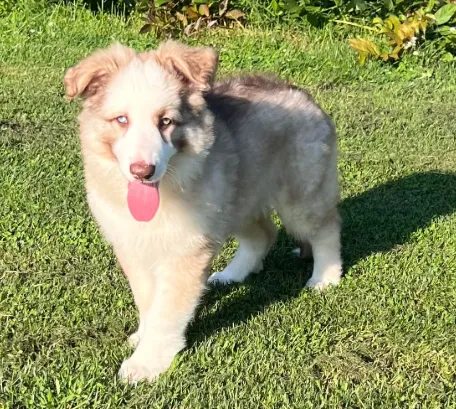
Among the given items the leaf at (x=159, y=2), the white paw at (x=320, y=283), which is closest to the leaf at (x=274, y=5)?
the leaf at (x=159, y=2)

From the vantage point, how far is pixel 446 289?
14.9ft

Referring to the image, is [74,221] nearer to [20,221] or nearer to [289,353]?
[20,221]

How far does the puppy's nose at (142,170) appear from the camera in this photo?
2963 millimetres

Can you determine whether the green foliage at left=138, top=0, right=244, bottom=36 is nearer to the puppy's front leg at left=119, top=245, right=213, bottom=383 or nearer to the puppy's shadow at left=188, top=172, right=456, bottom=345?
the puppy's shadow at left=188, top=172, right=456, bottom=345

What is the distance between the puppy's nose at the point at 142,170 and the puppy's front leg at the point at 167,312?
67 cm

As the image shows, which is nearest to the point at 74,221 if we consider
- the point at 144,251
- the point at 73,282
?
the point at 73,282

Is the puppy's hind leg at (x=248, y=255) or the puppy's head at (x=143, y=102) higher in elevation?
the puppy's head at (x=143, y=102)

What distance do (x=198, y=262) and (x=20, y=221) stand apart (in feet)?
6.35

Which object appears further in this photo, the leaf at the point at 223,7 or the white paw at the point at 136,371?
the leaf at the point at 223,7

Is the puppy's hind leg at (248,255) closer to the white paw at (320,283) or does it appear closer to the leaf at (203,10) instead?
the white paw at (320,283)

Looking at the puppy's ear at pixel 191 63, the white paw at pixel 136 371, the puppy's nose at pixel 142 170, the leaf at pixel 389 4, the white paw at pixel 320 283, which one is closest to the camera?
the puppy's nose at pixel 142 170

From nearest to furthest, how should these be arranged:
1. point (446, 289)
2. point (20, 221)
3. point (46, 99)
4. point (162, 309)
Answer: point (162, 309) → point (446, 289) → point (20, 221) → point (46, 99)

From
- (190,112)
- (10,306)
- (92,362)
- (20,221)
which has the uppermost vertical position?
(190,112)

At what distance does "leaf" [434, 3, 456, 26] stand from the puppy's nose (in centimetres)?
728
